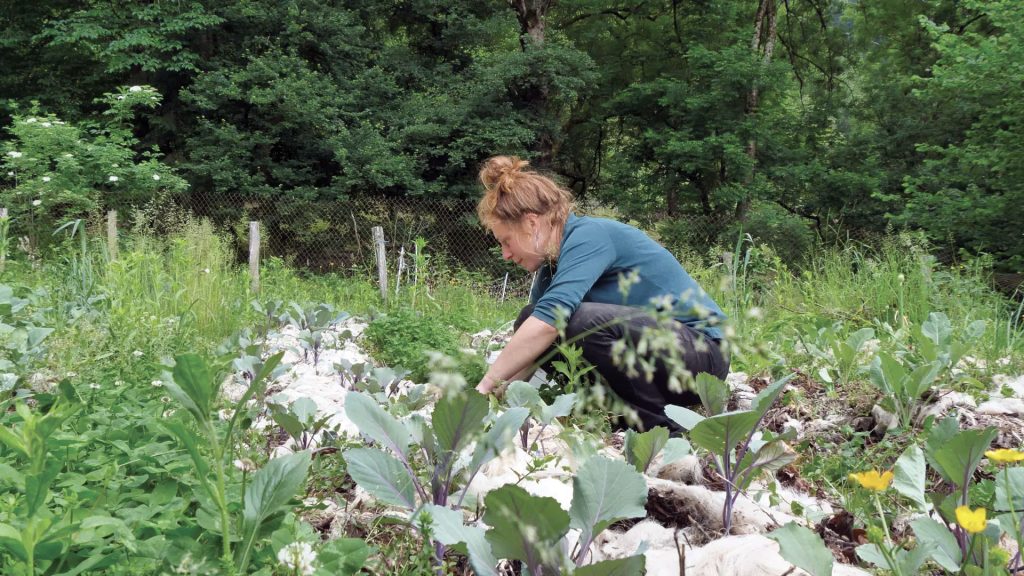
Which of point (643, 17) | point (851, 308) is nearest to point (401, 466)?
point (851, 308)

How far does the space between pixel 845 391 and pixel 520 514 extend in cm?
200

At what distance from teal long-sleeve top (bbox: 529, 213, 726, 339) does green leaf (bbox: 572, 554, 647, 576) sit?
1.41 metres

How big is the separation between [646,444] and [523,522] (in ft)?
1.98

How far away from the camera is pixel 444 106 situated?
1523 cm

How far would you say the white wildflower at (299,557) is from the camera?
0.84 meters

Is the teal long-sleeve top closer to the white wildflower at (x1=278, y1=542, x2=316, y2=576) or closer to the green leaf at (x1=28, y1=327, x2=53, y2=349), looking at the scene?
the white wildflower at (x1=278, y1=542, x2=316, y2=576)

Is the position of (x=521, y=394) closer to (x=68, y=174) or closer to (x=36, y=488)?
(x=36, y=488)

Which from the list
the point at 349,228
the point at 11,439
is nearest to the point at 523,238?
the point at 11,439

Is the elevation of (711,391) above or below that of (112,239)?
above

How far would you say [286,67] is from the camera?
15086mm

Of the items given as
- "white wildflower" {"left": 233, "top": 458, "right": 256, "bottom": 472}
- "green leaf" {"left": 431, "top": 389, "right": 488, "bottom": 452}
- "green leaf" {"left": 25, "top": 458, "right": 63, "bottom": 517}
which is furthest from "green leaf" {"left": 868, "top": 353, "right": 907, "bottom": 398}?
"green leaf" {"left": 25, "top": 458, "right": 63, "bottom": 517}

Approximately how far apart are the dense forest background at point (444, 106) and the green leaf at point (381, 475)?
12.6m

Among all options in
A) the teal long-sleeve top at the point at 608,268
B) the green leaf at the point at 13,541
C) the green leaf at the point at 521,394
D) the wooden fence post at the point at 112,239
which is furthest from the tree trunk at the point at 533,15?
the green leaf at the point at 13,541

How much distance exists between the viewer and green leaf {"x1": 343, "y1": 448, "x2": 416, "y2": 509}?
107 cm
